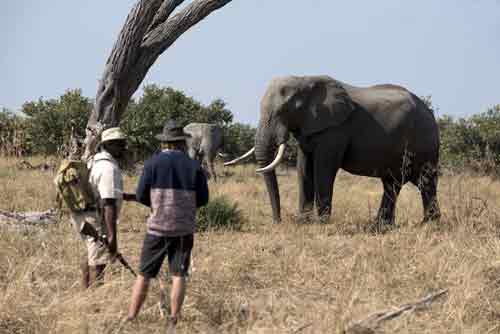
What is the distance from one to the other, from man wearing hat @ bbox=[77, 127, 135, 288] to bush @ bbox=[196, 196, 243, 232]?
11.8 feet

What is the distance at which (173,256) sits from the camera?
5059mm

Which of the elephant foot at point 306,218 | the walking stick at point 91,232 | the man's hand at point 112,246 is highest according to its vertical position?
the walking stick at point 91,232

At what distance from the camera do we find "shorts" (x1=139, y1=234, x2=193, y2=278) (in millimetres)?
5016

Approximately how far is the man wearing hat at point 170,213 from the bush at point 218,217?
404 centimetres

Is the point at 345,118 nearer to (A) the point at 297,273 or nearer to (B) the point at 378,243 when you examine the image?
(B) the point at 378,243

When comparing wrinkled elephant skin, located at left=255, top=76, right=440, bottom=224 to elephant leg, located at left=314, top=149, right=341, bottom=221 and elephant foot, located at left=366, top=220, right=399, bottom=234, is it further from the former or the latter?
elephant foot, located at left=366, top=220, right=399, bottom=234

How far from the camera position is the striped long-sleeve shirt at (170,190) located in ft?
16.4

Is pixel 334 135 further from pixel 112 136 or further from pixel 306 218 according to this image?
pixel 112 136

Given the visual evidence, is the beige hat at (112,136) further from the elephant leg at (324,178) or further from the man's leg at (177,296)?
the elephant leg at (324,178)

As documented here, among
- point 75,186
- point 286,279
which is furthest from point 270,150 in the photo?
point 75,186

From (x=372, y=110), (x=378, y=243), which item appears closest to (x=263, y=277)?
(x=378, y=243)

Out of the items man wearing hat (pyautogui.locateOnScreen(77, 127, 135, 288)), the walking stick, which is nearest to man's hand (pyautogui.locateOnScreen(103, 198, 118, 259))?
man wearing hat (pyautogui.locateOnScreen(77, 127, 135, 288))

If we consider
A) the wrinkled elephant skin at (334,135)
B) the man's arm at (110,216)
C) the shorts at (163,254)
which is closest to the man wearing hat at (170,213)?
the shorts at (163,254)

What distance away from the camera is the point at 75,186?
5.44m
